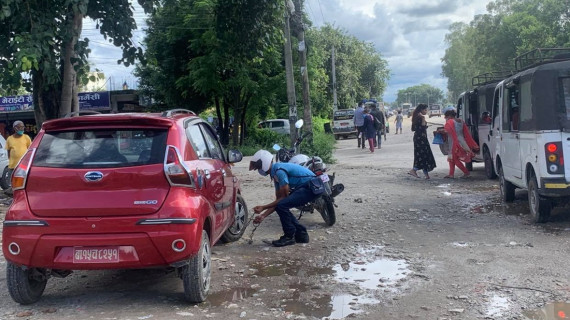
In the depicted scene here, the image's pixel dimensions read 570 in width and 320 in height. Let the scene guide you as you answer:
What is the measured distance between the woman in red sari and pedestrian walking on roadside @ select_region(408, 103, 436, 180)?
1.68 ft

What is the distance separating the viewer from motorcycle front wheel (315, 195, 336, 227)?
824cm

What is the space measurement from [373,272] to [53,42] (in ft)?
20.5

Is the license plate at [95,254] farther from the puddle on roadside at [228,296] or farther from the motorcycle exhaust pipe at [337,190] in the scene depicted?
the motorcycle exhaust pipe at [337,190]

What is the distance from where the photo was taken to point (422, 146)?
1345cm

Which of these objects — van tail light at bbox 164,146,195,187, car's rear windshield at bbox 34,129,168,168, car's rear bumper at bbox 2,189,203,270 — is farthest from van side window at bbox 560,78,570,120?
car's rear bumper at bbox 2,189,203,270

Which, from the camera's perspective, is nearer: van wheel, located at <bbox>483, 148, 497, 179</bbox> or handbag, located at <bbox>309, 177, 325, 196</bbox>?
handbag, located at <bbox>309, 177, 325, 196</bbox>

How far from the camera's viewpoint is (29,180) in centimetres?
484

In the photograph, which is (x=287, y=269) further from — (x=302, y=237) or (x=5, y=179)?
(x=5, y=179)

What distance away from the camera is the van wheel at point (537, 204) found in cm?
776

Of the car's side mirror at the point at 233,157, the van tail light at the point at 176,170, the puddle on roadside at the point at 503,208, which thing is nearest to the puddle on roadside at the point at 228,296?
the van tail light at the point at 176,170

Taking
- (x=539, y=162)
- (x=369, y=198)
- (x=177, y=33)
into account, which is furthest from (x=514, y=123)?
(x=177, y=33)

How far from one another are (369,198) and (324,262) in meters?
4.61

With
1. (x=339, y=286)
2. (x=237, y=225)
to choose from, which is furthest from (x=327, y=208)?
(x=339, y=286)

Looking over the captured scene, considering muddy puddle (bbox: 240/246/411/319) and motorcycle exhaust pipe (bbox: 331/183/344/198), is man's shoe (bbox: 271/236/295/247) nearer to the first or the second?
muddy puddle (bbox: 240/246/411/319)
